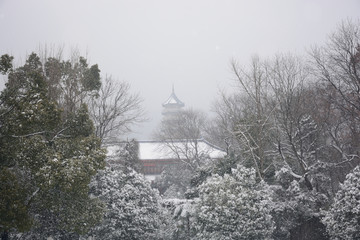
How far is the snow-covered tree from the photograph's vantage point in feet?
36.7

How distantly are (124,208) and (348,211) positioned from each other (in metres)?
7.21

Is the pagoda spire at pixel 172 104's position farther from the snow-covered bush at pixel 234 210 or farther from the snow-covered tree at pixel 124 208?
the snow-covered bush at pixel 234 210

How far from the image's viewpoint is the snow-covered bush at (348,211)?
9469mm

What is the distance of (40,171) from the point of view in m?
7.62

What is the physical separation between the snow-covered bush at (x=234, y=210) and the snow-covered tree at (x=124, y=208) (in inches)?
79.1

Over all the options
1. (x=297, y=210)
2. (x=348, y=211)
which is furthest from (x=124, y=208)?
(x=348, y=211)

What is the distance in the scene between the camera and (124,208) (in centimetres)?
1138

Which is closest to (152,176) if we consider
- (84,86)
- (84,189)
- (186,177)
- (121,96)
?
(186,177)

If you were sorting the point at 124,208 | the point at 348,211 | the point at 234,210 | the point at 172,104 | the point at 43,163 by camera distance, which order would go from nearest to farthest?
the point at 43,163 < the point at 348,211 < the point at 234,210 < the point at 124,208 < the point at 172,104

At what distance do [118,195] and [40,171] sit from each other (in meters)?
4.11

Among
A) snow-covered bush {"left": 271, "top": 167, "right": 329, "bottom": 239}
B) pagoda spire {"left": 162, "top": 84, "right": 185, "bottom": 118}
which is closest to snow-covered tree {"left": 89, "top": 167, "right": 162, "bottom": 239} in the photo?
snow-covered bush {"left": 271, "top": 167, "right": 329, "bottom": 239}

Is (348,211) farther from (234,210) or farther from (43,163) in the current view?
(43,163)

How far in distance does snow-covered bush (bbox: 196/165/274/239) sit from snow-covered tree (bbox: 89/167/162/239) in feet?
6.59

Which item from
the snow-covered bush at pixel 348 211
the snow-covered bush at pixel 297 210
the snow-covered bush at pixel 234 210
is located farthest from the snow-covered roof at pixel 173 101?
the snow-covered bush at pixel 348 211
